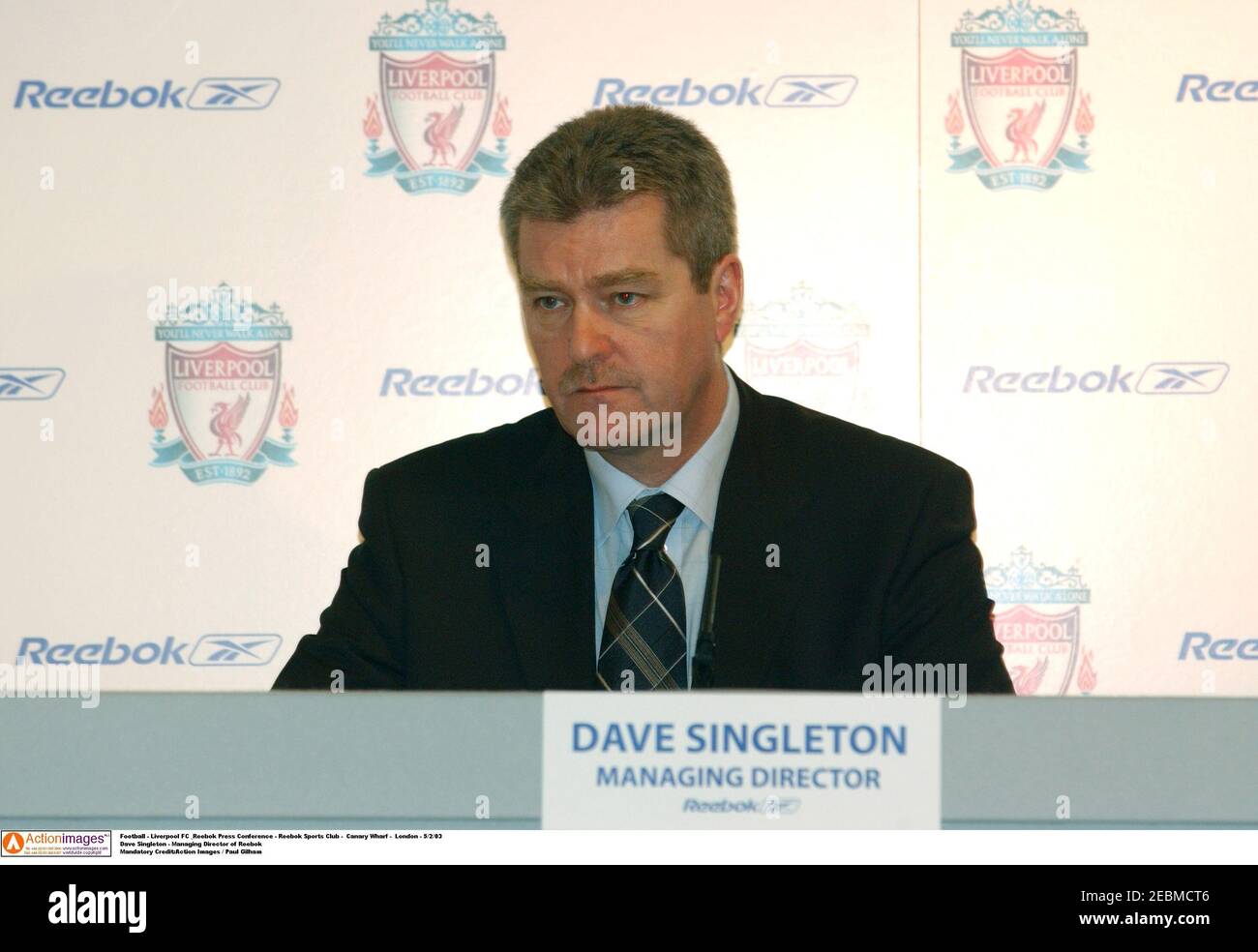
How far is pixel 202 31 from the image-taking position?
3.01m

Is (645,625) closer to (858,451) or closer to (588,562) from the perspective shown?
(588,562)

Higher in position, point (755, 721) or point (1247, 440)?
point (1247, 440)

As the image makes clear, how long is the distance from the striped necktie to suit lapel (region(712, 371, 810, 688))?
55 millimetres

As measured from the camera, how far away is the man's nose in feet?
6.08

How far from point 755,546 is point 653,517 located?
5.7 inches

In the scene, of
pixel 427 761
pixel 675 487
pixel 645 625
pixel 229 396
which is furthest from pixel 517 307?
pixel 427 761

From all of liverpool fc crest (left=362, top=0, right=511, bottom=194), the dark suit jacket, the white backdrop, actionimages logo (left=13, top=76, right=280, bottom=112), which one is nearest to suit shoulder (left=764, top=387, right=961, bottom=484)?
the dark suit jacket

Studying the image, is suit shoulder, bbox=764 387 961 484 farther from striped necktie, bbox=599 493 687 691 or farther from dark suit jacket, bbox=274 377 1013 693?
striped necktie, bbox=599 493 687 691

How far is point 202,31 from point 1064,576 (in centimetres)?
233

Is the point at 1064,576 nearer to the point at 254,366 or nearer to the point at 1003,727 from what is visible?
the point at 254,366

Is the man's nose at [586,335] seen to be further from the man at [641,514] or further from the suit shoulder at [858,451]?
the suit shoulder at [858,451]
